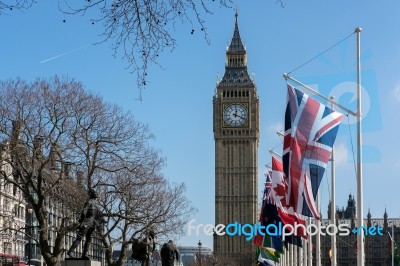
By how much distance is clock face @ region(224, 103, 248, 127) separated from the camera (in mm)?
161000

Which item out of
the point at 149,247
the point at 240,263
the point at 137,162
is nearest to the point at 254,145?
the point at 240,263

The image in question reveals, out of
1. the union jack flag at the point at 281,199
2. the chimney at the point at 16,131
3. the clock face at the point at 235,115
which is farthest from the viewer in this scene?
the clock face at the point at 235,115

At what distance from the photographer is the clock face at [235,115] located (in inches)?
6339

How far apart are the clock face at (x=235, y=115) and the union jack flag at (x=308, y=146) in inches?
5039

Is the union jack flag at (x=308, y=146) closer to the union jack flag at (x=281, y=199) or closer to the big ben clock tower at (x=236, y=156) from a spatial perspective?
the union jack flag at (x=281, y=199)

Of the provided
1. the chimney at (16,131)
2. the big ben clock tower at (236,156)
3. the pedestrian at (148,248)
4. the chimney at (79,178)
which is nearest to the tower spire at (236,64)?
the big ben clock tower at (236,156)

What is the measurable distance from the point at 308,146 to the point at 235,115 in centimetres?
12956

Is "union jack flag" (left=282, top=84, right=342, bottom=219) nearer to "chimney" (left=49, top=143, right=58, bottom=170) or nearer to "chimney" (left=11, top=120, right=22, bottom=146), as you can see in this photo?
"chimney" (left=49, top=143, right=58, bottom=170)

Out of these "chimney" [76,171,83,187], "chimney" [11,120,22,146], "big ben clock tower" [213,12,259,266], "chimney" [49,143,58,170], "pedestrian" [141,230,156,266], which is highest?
"big ben clock tower" [213,12,259,266]

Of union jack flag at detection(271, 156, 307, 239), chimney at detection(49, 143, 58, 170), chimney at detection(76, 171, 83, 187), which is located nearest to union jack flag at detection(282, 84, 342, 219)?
union jack flag at detection(271, 156, 307, 239)

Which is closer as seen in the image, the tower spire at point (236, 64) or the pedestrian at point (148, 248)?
the pedestrian at point (148, 248)

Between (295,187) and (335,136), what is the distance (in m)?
2.37

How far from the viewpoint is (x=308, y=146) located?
1256 inches

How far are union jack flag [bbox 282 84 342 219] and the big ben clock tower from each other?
127 meters
